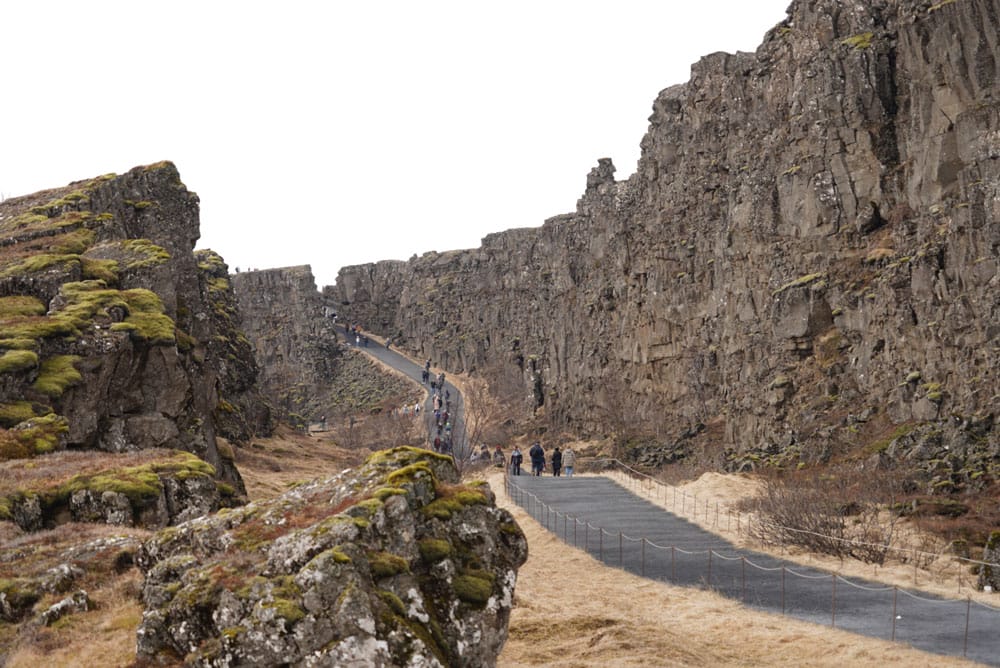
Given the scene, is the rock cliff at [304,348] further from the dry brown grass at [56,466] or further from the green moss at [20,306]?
the dry brown grass at [56,466]

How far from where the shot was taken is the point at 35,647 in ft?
47.5

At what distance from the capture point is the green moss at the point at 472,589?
14016 millimetres

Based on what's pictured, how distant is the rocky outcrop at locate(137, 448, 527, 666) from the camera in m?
12.3

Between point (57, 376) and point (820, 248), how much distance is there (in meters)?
36.8

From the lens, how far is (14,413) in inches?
1148

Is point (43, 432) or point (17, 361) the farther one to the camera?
point (17, 361)

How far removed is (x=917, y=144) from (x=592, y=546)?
969 inches

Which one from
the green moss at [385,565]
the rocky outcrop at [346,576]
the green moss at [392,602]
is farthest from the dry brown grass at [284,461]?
the green moss at [392,602]

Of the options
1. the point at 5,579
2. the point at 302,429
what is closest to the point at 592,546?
the point at 5,579

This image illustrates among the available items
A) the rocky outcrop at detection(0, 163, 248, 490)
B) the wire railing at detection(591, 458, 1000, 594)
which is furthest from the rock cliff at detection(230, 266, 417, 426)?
the wire railing at detection(591, 458, 1000, 594)

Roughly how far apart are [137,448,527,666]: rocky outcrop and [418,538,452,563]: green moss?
1cm

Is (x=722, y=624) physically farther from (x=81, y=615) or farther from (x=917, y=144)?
(x=917, y=144)

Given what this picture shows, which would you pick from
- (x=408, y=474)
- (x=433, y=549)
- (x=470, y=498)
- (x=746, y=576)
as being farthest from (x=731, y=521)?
(x=433, y=549)

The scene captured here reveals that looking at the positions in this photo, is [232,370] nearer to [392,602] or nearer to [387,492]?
[387,492]
